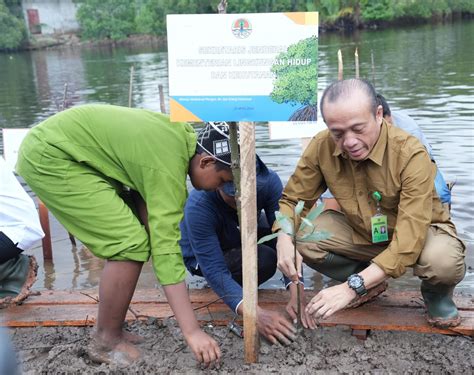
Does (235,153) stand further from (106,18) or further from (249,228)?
(106,18)

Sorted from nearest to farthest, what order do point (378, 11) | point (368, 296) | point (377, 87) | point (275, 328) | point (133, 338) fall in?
1. point (275, 328)
2. point (133, 338)
3. point (368, 296)
4. point (377, 87)
5. point (378, 11)

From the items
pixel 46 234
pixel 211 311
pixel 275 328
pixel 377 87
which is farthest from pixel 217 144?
pixel 377 87

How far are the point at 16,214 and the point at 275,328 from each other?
5.66ft

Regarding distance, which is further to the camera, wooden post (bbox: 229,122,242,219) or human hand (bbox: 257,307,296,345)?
human hand (bbox: 257,307,296,345)

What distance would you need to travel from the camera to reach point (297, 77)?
2.45 meters

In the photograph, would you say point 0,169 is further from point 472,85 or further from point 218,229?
point 472,85

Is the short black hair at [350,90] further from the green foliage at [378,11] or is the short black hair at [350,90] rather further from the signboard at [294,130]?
the green foliage at [378,11]

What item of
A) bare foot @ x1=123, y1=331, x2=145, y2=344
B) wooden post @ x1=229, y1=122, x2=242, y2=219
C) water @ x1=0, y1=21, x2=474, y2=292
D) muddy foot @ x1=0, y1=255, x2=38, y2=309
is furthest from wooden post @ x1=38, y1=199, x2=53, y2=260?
wooden post @ x1=229, y1=122, x2=242, y2=219

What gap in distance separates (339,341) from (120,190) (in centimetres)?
137

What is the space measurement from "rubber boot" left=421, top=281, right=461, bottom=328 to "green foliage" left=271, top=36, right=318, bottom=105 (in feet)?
3.86

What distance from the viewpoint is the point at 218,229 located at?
11.0 feet

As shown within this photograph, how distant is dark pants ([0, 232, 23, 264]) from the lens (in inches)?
133

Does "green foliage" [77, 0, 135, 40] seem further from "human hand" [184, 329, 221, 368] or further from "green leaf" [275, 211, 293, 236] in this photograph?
"human hand" [184, 329, 221, 368]

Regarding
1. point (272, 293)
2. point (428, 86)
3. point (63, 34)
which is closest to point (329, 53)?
point (428, 86)
